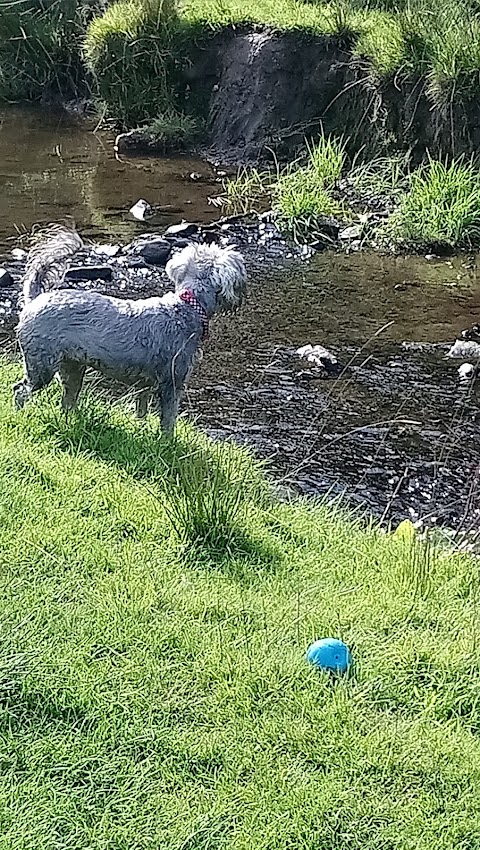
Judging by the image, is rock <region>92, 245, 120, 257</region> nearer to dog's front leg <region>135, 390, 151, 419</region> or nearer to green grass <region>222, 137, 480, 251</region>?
green grass <region>222, 137, 480, 251</region>

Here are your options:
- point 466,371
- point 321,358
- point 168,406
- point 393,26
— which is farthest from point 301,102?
point 168,406

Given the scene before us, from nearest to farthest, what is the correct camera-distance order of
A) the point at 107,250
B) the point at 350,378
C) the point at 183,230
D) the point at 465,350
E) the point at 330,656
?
the point at 330,656
the point at 350,378
the point at 465,350
the point at 107,250
the point at 183,230

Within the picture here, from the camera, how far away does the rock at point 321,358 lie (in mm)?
7812

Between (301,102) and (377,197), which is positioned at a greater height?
(301,102)

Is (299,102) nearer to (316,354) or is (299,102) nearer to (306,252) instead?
(306,252)

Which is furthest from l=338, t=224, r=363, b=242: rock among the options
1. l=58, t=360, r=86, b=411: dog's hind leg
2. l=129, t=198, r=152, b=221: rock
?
l=58, t=360, r=86, b=411: dog's hind leg

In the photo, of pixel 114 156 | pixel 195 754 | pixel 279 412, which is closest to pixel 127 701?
pixel 195 754

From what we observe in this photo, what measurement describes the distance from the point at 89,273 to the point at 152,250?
3.09 feet

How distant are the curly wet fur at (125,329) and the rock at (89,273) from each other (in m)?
3.57

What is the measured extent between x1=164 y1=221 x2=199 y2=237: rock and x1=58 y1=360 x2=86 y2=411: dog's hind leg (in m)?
5.57

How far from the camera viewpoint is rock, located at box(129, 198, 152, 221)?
1195 centimetres

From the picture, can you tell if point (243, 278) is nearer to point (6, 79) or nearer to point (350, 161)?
point (350, 161)

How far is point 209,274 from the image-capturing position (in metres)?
5.85

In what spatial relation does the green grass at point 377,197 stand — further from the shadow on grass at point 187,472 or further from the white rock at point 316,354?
the shadow on grass at point 187,472
